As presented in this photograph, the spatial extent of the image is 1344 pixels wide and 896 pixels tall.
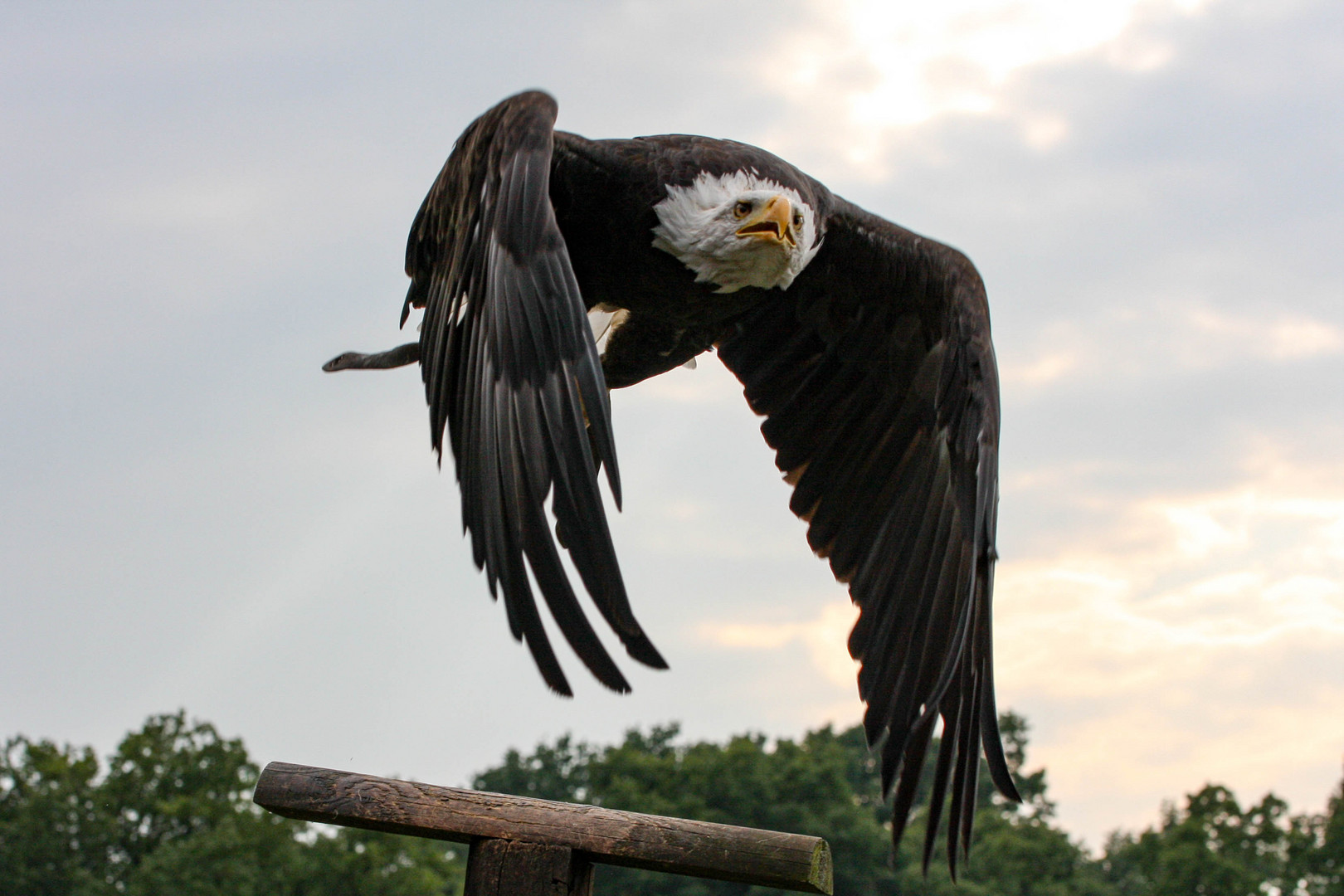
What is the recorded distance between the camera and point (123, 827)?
30.5 meters

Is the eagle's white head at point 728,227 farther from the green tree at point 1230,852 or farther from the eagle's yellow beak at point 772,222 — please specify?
the green tree at point 1230,852

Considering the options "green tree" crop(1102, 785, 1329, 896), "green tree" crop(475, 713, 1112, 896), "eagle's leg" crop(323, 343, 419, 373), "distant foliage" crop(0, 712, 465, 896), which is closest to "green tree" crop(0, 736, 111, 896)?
"distant foliage" crop(0, 712, 465, 896)

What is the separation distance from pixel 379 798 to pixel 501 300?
43.7 inches

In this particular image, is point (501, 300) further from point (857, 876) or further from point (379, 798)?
point (857, 876)

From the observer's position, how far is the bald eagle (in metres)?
2.80

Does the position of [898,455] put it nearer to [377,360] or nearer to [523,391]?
[377,360]

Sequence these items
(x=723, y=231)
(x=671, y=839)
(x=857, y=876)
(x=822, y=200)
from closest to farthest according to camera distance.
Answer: (x=671, y=839)
(x=723, y=231)
(x=822, y=200)
(x=857, y=876)

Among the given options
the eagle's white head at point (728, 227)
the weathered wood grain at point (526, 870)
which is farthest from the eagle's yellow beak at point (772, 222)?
the weathered wood grain at point (526, 870)

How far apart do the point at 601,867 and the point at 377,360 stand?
26.4 meters

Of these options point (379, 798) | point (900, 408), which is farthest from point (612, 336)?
point (379, 798)

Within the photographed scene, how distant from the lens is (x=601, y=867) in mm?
29578

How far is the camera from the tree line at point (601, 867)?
90.0ft

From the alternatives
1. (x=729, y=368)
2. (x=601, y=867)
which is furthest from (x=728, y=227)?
(x=601, y=867)

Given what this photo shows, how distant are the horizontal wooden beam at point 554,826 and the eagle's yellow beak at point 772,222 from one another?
5.31ft
